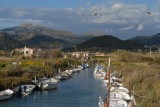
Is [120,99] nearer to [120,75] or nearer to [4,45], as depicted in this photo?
[120,75]

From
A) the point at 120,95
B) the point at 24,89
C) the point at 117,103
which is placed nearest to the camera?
the point at 117,103

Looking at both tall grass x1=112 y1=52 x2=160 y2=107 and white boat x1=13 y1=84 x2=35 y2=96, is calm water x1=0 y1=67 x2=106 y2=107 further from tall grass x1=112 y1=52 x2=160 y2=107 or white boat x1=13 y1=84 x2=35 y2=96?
tall grass x1=112 y1=52 x2=160 y2=107

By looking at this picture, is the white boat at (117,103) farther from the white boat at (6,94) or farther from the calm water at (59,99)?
the white boat at (6,94)

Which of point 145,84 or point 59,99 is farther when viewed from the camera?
point 59,99

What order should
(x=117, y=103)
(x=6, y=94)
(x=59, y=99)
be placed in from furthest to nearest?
(x=59, y=99) → (x=6, y=94) → (x=117, y=103)

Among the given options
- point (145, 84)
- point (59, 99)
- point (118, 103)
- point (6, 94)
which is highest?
point (145, 84)

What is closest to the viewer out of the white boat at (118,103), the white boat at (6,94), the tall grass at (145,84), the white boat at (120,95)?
the tall grass at (145,84)

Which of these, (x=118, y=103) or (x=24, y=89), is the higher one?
(x=24, y=89)

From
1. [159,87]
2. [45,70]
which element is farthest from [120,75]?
[159,87]

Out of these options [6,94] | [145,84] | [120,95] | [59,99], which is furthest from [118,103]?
[6,94]

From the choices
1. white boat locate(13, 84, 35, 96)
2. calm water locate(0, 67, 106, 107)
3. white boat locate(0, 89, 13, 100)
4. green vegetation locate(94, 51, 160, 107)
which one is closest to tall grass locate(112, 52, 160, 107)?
green vegetation locate(94, 51, 160, 107)

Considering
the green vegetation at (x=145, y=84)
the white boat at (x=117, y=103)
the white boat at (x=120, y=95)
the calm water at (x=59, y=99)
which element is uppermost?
the green vegetation at (x=145, y=84)

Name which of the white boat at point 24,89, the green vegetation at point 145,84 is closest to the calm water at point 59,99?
the white boat at point 24,89

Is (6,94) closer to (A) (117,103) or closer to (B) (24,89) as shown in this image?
(B) (24,89)
